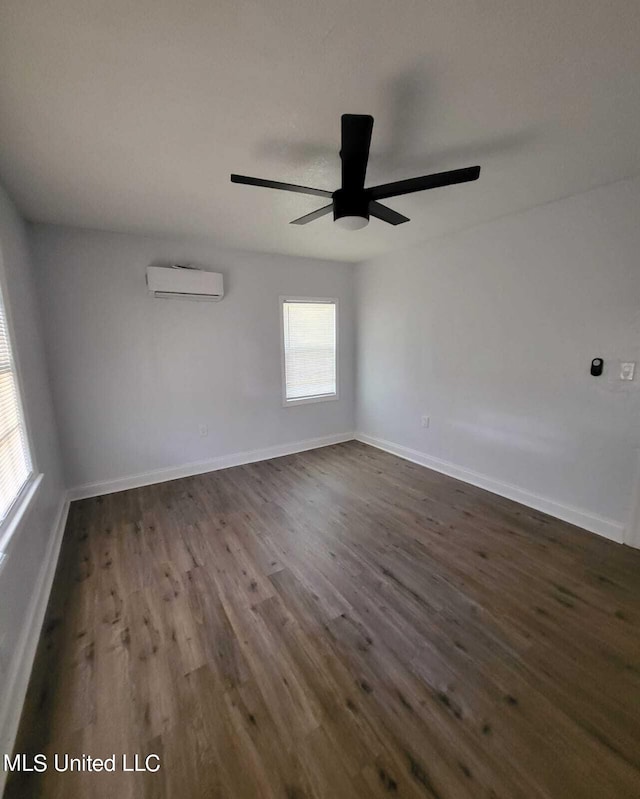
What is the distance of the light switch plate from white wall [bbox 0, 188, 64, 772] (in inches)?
142

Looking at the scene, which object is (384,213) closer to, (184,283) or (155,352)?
(184,283)

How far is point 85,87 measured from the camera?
132cm

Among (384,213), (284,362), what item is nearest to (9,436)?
(384,213)

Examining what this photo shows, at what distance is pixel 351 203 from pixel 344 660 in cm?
223

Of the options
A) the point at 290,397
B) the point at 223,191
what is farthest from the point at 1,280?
the point at 290,397

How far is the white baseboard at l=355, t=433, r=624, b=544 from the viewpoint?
240 cm

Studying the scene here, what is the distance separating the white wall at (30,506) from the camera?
1.33m

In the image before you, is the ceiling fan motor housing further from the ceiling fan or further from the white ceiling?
the white ceiling

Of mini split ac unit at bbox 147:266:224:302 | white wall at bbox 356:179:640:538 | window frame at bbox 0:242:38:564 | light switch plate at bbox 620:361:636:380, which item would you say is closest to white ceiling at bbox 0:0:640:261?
white wall at bbox 356:179:640:538

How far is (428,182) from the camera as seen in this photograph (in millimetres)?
1542

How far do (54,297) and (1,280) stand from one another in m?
1.08

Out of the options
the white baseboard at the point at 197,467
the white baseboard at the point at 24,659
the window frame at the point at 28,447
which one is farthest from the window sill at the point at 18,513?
the white baseboard at the point at 197,467

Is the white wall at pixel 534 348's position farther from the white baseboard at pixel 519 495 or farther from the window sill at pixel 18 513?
Answer: the window sill at pixel 18 513

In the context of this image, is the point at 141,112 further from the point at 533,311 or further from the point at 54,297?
the point at 533,311
